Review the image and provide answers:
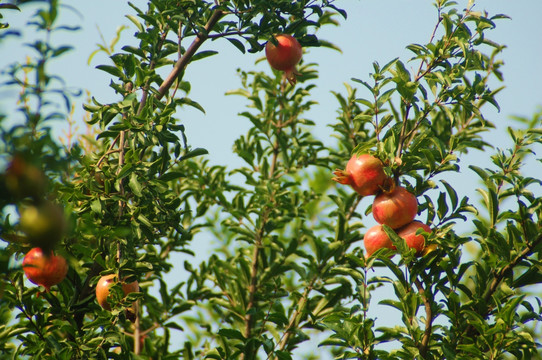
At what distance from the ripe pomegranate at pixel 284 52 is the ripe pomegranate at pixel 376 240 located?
33.2 inches

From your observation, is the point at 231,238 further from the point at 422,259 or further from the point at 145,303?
the point at 422,259

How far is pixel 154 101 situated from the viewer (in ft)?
8.16

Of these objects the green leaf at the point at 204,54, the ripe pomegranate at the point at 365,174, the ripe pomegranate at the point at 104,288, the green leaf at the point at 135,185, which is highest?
the green leaf at the point at 204,54

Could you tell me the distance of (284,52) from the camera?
2730mm

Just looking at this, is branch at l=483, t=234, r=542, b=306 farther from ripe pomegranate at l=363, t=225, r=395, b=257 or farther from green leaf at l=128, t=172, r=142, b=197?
green leaf at l=128, t=172, r=142, b=197

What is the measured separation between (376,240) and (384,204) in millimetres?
147

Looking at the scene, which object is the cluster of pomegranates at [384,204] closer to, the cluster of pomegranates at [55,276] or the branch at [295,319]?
the branch at [295,319]

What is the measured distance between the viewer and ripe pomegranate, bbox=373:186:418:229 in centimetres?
243

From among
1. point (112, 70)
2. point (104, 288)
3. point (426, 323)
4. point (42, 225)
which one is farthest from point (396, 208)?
point (42, 225)

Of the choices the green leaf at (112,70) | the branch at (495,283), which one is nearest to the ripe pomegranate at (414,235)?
the branch at (495,283)

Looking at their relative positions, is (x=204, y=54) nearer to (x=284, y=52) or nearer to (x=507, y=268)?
(x=284, y=52)

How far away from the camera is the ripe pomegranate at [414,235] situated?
2405mm

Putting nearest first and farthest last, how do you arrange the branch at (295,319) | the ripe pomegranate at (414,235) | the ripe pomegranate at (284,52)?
the ripe pomegranate at (414,235), the ripe pomegranate at (284,52), the branch at (295,319)

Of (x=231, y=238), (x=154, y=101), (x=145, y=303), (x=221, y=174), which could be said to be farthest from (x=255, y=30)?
(x=231, y=238)
